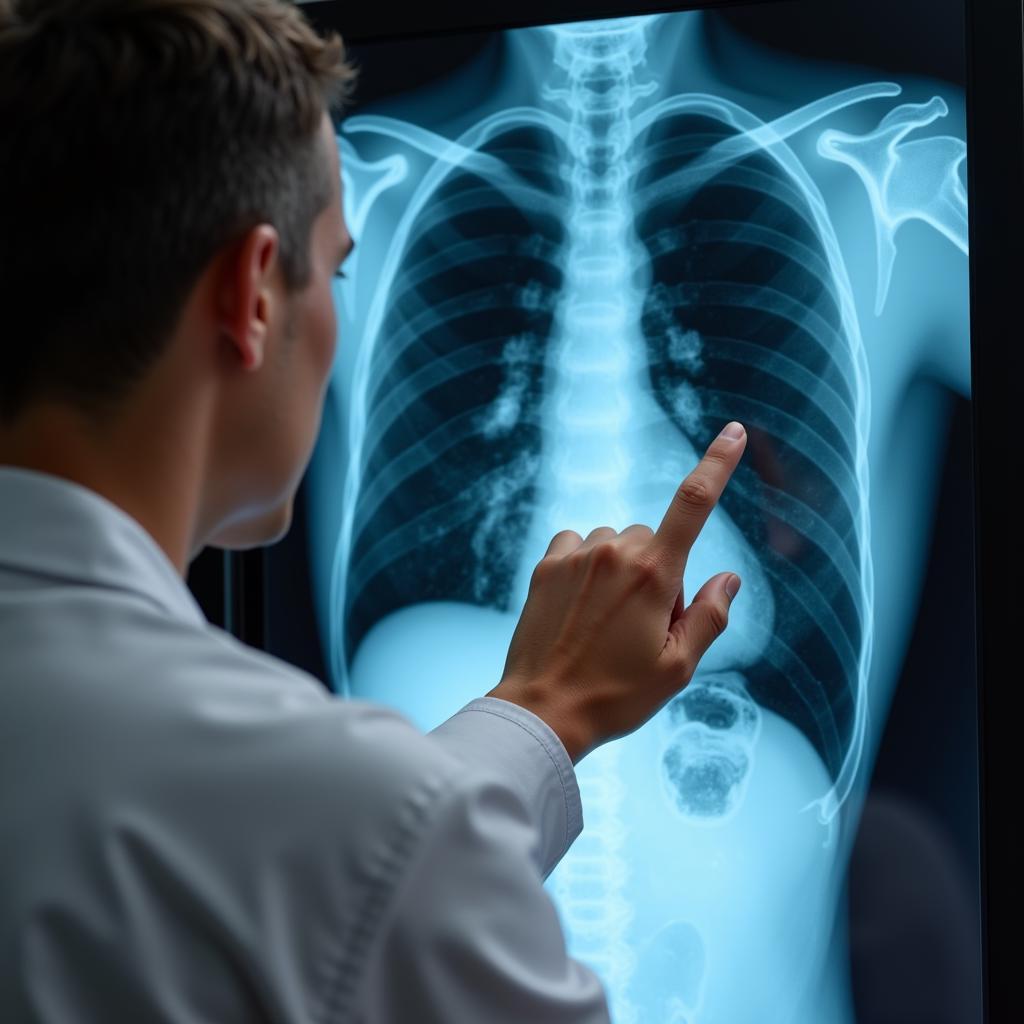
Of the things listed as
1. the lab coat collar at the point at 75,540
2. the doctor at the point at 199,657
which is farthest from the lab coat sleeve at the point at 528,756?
the lab coat collar at the point at 75,540

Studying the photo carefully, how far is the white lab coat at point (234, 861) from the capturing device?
421mm

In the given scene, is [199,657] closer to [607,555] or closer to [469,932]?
[469,932]

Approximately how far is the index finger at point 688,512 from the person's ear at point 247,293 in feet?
0.98

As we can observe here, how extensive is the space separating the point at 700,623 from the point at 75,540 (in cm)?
41

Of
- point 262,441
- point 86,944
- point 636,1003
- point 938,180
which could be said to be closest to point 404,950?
point 86,944

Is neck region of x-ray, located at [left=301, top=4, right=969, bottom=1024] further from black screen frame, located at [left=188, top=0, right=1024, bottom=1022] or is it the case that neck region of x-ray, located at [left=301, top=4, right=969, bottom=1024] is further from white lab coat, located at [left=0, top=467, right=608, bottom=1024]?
white lab coat, located at [left=0, top=467, right=608, bottom=1024]

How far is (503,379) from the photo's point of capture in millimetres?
947

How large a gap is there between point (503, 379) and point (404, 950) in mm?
569

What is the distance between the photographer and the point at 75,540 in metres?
0.50

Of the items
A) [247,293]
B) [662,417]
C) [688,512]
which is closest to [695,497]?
[688,512]

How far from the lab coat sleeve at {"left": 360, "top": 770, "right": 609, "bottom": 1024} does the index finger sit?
33 cm

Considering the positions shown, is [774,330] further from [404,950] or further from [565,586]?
[404,950]

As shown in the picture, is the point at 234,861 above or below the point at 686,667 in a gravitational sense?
above

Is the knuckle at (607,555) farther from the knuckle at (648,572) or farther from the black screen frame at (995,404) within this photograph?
the black screen frame at (995,404)
